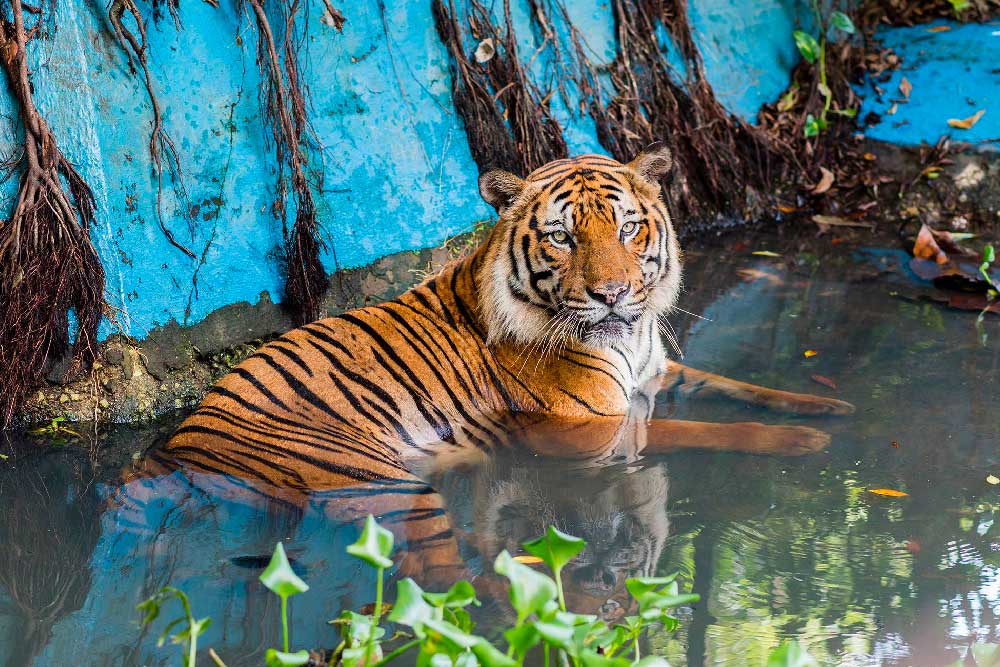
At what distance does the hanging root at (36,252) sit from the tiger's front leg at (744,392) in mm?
2495

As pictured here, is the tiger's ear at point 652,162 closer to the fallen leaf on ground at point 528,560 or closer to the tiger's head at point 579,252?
the tiger's head at point 579,252

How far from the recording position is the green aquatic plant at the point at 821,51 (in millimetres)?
6934

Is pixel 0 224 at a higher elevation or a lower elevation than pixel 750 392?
higher

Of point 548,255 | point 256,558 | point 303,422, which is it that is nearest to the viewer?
point 256,558

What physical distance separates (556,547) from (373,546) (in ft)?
1.30

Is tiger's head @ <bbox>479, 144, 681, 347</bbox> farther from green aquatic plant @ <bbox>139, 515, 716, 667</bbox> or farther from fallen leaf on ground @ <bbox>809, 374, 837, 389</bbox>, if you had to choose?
green aquatic plant @ <bbox>139, 515, 716, 667</bbox>

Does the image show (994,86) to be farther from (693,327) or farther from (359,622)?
(359,622)

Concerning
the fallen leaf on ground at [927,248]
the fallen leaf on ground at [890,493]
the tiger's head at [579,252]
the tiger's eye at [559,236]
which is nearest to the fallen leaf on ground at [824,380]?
the tiger's head at [579,252]

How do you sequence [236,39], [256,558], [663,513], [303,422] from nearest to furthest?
[256,558], [663,513], [303,422], [236,39]

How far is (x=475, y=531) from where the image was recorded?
3.51 m

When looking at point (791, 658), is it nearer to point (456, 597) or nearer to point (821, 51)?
point (456, 597)

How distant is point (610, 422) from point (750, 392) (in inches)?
25.0

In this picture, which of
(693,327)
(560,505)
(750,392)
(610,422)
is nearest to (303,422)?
(560,505)

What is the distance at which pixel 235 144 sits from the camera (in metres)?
4.82
